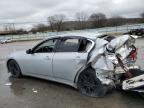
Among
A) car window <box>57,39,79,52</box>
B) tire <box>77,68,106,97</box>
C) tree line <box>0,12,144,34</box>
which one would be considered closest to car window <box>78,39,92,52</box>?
car window <box>57,39,79,52</box>

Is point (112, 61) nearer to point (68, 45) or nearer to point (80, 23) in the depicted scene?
point (68, 45)

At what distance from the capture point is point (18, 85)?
22.9 ft

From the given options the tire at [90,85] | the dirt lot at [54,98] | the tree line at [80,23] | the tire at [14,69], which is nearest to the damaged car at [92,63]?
the tire at [90,85]

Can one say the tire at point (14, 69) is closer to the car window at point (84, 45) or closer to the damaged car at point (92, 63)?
the damaged car at point (92, 63)

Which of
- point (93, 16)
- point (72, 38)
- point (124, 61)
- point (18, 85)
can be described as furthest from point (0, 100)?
point (93, 16)

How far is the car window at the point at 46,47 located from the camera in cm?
657

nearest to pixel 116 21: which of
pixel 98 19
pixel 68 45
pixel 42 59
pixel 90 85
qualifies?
pixel 98 19

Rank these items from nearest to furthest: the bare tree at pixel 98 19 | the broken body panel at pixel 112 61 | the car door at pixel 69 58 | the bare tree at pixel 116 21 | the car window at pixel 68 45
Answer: the broken body panel at pixel 112 61
the car door at pixel 69 58
the car window at pixel 68 45
the bare tree at pixel 116 21
the bare tree at pixel 98 19

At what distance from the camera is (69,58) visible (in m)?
5.85

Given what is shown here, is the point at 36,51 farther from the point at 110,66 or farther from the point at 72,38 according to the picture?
the point at 110,66

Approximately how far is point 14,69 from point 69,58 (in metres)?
2.84

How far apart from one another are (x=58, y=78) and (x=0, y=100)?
5.24 ft

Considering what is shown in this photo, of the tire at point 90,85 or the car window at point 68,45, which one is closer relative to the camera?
the tire at point 90,85

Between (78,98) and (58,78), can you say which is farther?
(58,78)
